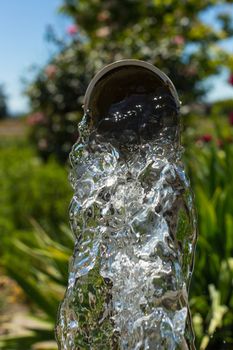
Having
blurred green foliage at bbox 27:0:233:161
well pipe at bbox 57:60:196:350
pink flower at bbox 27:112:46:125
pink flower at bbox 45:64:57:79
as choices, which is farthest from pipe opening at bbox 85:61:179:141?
pink flower at bbox 27:112:46:125

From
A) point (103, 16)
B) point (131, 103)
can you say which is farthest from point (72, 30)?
point (131, 103)

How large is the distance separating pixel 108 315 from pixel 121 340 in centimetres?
8

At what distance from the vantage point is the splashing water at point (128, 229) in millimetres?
1793

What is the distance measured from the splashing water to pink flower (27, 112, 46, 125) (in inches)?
337

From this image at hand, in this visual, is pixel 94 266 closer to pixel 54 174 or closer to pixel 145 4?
pixel 54 174

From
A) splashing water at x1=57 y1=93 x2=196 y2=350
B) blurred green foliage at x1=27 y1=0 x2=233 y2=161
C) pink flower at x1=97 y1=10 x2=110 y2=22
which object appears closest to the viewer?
splashing water at x1=57 y1=93 x2=196 y2=350

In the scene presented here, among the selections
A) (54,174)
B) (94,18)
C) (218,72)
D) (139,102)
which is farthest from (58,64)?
(139,102)

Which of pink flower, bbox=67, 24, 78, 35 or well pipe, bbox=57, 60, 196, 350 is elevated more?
pink flower, bbox=67, 24, 78, 35

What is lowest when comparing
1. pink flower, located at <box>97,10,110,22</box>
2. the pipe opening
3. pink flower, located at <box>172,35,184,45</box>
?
the pipe opening

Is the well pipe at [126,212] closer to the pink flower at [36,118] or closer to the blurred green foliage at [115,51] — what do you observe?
the blurred green foliage at [115,51]

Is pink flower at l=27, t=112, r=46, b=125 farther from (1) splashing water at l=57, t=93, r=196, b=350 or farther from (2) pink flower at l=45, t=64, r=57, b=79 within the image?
(1) splashing water at l=57, t=93, r=196, b=350

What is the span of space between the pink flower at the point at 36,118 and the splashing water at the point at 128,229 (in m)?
8.55

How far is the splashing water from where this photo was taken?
5.88 ft

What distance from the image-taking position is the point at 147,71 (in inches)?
73.4
